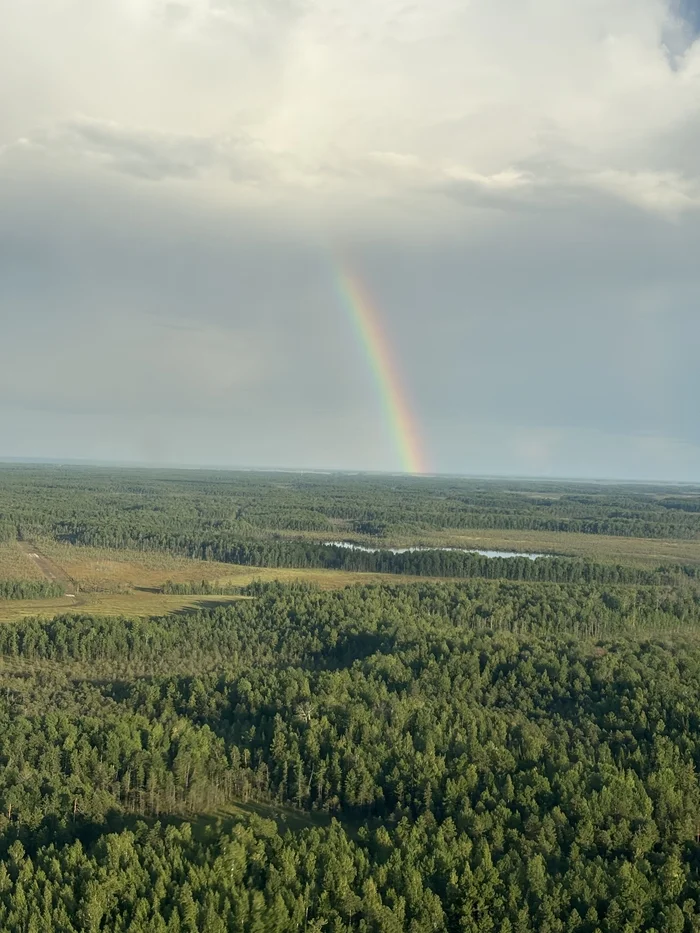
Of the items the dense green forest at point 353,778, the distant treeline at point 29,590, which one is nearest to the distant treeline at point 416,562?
the distant treeline at point 29,590

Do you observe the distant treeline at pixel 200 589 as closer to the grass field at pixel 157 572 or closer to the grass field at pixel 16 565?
the grass field at pixel 157 572

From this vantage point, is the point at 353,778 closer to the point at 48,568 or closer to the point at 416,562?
the point at 416,562

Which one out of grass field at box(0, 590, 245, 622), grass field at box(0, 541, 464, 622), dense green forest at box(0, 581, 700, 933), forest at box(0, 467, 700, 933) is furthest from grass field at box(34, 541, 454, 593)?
dense green forest at box(0, 581, 700, 933)

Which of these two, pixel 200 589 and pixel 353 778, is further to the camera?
pixel 200 589

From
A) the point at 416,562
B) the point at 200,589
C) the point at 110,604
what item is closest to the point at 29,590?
the point at 110,604

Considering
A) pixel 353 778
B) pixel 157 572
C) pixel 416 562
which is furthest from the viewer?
pixel 416 562

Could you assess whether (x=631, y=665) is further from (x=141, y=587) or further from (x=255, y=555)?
(x=255, y=555)

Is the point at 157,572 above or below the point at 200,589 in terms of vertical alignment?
below
